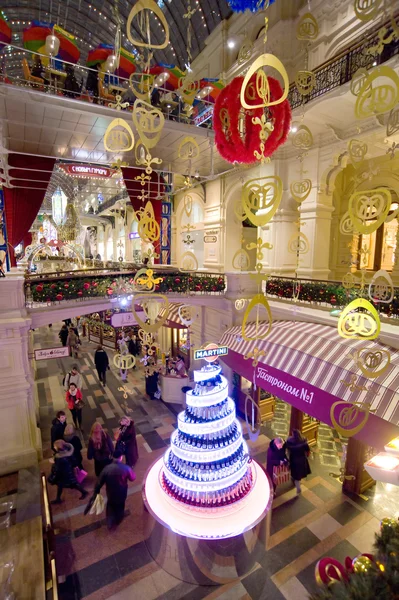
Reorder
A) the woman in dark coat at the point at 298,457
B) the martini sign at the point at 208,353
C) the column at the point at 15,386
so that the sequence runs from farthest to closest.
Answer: the column at the point at 15,386 → the woman in dark coat at the point at 298,457 → the martini sign at the point at 208,353

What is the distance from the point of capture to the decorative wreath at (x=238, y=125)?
3.79 m

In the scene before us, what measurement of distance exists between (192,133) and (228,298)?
5.19 meters

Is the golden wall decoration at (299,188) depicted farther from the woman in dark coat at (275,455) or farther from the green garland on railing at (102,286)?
the woman in dark coat at (275,455)

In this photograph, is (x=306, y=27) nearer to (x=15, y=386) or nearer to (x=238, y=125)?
(x=238, y=125)

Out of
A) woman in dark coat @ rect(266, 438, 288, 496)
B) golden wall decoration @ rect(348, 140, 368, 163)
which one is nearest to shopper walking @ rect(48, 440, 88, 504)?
woman in dark coat @ rect(266, 438, 288, 496)

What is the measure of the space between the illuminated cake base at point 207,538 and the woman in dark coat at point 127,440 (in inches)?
67.5

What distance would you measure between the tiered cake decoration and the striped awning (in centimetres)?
139

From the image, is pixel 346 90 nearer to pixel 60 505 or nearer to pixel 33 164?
pixel 33 164

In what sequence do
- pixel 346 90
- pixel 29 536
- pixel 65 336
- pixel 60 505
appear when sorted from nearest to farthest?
pixel 29 536
pixel 60 505
pixel 346 90
pixel 65 336

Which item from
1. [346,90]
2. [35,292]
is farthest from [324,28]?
[35,292]

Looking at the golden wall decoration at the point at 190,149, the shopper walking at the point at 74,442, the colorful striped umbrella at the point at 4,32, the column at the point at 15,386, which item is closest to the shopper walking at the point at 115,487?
the shopper walking at the point at 74,442

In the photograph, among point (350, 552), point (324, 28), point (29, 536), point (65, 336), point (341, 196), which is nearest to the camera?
point (29, 536)

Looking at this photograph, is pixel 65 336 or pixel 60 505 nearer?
pixel 60 505

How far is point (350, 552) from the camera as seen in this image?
200 inches
